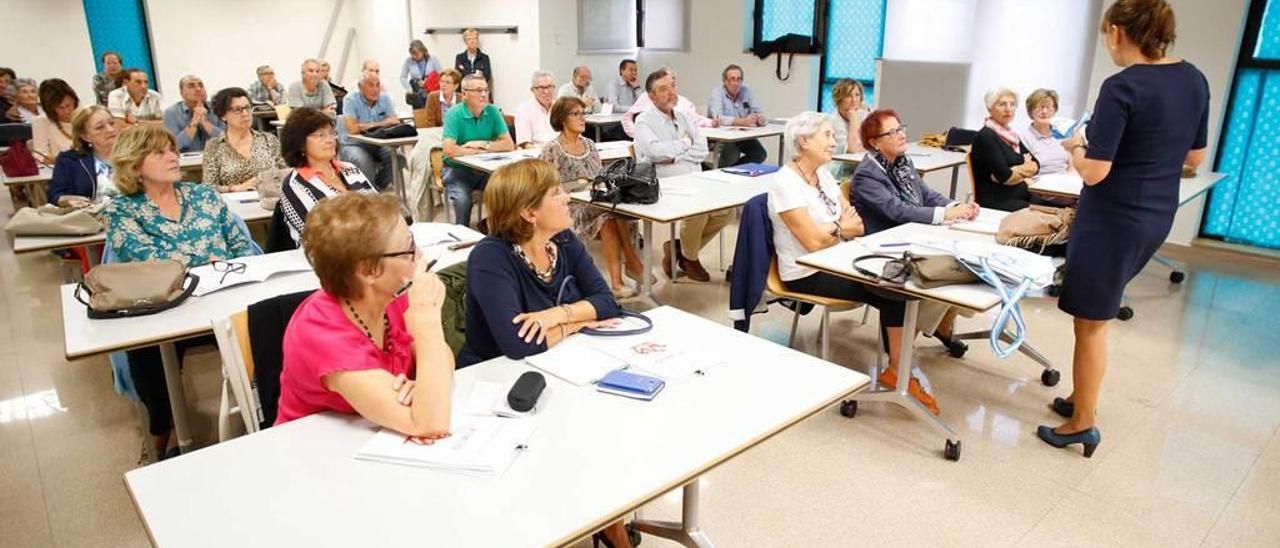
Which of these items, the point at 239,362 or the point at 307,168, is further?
the point at 307,168

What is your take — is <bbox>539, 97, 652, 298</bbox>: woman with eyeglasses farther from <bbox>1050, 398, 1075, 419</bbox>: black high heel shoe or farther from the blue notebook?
<bbox>1050, 398, 1075, 419</bbox>: black high heel shoe

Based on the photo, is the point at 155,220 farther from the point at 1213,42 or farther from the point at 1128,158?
the point at 1213,42

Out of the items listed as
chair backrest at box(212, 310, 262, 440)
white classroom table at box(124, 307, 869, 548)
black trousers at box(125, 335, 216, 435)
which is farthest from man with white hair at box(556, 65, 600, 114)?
white classroom table at box(124, 307, 869, 548)

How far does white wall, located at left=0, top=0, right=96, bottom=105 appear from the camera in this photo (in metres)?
10.5

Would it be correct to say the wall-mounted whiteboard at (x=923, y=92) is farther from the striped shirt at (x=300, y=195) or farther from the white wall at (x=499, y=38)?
the striped shirt at (x=300, y=195)

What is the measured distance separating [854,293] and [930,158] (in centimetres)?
284

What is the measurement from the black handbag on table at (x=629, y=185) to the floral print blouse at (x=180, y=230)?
165 centimetres

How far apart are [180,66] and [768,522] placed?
499 inches

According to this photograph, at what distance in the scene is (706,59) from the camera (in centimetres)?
941

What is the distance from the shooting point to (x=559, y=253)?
2.32m

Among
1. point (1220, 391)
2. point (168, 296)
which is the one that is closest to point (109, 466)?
point (168, 296)

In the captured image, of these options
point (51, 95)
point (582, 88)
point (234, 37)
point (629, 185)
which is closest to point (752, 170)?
point (629, 185)

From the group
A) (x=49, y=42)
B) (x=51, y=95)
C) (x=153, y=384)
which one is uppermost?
(x=49, y=42)

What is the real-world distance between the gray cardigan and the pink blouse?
96.2 inches
